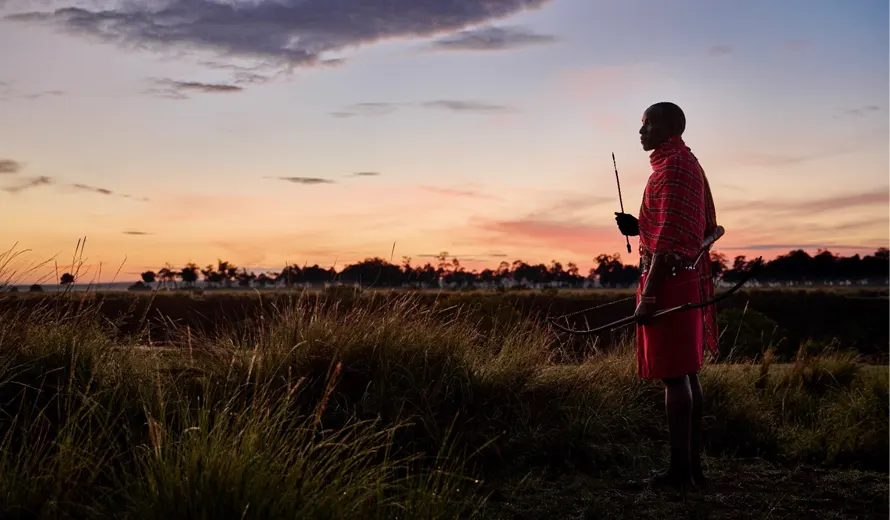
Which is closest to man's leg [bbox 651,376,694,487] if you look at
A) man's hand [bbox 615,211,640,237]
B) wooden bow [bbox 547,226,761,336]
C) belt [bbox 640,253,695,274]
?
wooden bow [bbox 547,226,761,336]

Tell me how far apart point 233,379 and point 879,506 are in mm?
4784

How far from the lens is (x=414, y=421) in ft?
21.3

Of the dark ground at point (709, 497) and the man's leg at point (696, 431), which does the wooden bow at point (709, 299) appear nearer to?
the man's leg at point (696, 431)

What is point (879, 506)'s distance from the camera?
234 inches

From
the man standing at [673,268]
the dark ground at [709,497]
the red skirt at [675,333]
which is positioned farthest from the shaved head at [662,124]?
the dark ground at [709,497]

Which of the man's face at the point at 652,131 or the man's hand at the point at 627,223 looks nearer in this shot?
the man's face at the point at 652,131

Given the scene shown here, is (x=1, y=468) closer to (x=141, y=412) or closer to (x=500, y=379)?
(x=141, y=412)

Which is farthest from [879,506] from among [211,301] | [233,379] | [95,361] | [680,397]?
[211,301]

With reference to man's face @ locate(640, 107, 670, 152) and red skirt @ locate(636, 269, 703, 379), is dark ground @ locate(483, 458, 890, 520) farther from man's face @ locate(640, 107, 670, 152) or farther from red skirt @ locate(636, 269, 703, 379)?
man's face @ locate(640, 107, 670, 152)

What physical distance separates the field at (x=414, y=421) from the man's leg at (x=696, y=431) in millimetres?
157

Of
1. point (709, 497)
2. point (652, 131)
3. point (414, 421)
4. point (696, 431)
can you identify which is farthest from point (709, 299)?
point (414, 421)

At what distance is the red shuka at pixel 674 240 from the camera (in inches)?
218

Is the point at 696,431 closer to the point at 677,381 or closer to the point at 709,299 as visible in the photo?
the point at 677,381

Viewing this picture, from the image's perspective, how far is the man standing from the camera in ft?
18.1
